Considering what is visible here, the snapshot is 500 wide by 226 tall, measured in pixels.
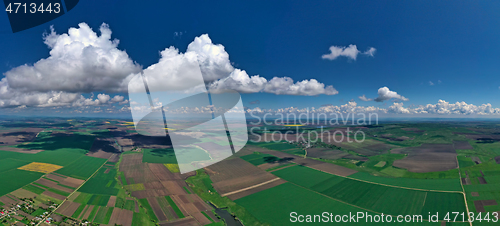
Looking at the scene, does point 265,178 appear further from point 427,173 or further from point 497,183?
point 497,183

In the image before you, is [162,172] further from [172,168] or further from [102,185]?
[102,185]

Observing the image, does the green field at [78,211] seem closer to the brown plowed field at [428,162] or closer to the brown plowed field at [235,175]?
the brown plowed field at [235,175]

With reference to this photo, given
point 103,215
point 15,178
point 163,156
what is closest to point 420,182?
point 103,215

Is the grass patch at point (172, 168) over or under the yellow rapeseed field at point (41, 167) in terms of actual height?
under

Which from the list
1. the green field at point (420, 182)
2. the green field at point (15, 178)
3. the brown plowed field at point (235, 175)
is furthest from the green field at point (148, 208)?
the green field at point (420, 182)

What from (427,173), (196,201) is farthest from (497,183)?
(196,201)
